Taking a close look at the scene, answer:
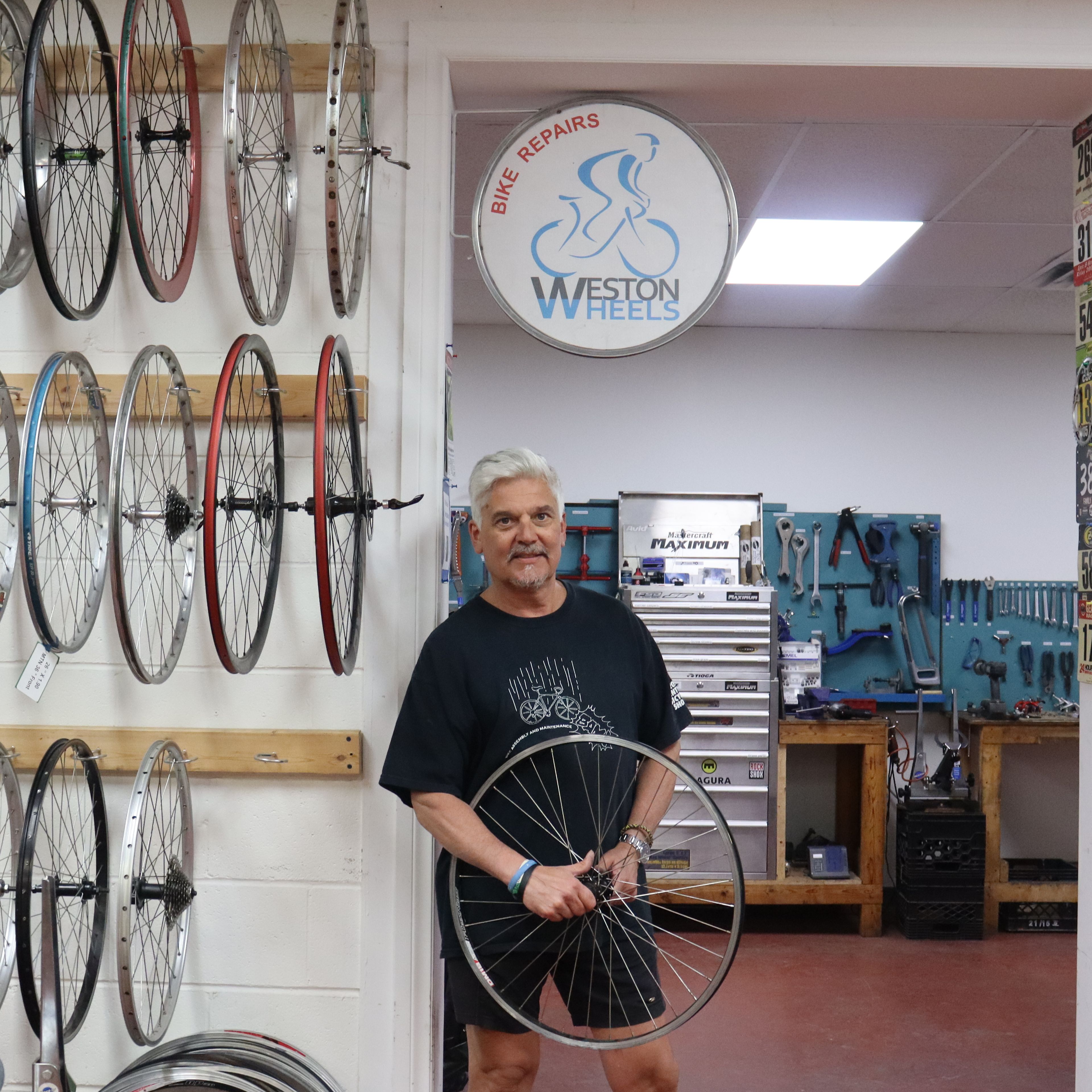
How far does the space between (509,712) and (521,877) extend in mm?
276

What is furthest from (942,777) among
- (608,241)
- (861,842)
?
(608,241)

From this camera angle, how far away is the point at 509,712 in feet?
5.62

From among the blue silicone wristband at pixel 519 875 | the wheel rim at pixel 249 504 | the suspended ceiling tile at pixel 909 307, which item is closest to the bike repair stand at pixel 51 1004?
the wheel rim at pixel 249 504

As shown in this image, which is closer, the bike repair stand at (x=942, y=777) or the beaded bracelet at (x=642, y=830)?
the beaded bracelet at (x=642, y=830)

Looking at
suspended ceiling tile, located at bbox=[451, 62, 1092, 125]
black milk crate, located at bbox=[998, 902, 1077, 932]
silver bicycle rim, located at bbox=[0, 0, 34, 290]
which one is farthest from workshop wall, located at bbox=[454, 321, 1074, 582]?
silver bicycle rim, located at bbox=[0, 0, 34, 290]

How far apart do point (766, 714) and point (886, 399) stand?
1.72 metres

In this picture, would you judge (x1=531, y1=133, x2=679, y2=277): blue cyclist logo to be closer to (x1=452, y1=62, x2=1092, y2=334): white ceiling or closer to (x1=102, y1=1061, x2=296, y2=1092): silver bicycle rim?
(x1=452, y1=62, x2=1092, y2=334): white ceiling

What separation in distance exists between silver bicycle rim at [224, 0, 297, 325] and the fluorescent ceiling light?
6.39ft

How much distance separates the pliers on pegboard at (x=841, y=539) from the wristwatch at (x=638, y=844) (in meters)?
3.21

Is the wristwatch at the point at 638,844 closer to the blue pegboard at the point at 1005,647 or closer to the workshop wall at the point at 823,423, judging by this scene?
the workshop wall at the point at 823,423

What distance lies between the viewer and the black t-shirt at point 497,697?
1696 millimetres

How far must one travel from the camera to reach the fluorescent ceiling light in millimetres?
3559

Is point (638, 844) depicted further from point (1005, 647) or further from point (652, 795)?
point (1005, 647)

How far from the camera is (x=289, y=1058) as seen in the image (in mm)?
1873
